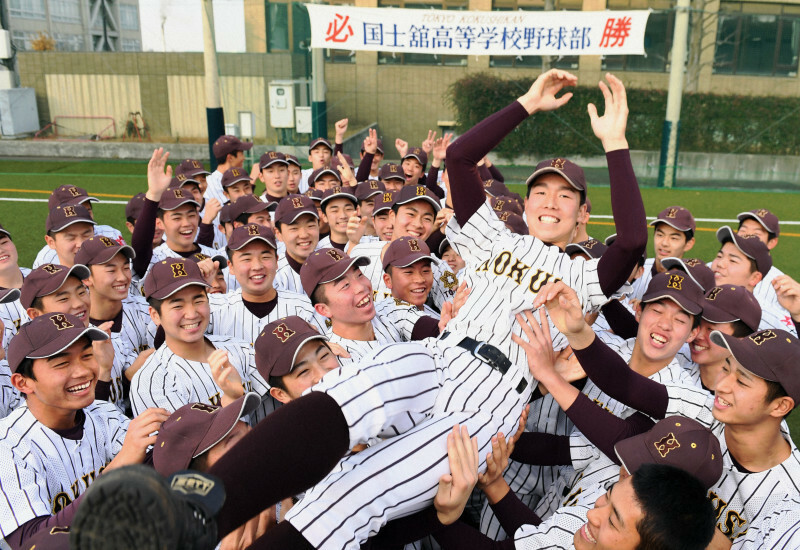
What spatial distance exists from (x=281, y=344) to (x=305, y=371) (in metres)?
0.17

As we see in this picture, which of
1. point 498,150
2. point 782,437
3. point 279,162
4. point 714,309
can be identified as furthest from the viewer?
point 498,150

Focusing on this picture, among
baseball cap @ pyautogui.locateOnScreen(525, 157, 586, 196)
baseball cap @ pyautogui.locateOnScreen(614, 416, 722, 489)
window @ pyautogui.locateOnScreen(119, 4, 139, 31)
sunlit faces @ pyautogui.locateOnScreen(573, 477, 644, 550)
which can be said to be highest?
window @ pyautogui.locateOnScreen(119, 4, 139, 31)

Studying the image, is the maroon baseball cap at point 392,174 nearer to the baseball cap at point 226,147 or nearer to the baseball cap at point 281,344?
the baseball cap at point 226,147

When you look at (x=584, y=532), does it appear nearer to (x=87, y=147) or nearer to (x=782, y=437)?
(x=782, y=437)

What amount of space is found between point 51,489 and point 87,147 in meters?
18.0

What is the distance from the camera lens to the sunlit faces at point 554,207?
3211 mm

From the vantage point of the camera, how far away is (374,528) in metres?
2.43

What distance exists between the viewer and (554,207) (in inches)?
127

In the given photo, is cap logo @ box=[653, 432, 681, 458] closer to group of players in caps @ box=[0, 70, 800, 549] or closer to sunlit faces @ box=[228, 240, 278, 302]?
group of players in caps @ box=[0, 70, 800, 549]

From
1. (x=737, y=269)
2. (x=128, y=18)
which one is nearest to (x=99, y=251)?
(x=737, y=269)

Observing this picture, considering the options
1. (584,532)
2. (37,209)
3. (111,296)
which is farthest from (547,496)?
(37,209)

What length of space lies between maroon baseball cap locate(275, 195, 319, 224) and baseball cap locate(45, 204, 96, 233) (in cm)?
165

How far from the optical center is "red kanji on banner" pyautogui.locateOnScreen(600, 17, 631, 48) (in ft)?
47.3

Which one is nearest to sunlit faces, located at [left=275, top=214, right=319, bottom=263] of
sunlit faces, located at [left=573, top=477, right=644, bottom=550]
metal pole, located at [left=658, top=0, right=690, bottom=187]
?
sunlit faces, located at [left=573, top=477, right=644, bottom=550]
